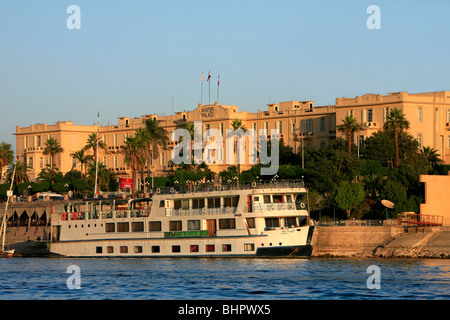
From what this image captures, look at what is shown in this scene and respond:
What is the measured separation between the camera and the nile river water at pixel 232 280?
37.7 metres

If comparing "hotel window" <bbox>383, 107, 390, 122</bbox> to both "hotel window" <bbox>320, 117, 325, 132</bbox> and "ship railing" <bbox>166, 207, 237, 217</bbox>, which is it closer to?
"hotel window" <bbox>320, 117, 325, 132</bbox>

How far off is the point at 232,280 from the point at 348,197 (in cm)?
3504

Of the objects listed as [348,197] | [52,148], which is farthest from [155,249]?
[52,148]

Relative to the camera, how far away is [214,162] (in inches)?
4678

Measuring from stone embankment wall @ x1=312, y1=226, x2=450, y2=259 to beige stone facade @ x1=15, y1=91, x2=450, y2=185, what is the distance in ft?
135

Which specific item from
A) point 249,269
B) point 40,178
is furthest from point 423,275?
point 40,178

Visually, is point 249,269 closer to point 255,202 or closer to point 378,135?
point 255,202

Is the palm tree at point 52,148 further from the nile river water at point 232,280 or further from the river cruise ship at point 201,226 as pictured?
the nile river water at point 232,280

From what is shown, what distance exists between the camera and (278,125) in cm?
12162

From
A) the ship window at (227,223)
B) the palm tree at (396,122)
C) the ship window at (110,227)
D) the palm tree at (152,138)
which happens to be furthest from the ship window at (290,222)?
the palm tree at (152,138)

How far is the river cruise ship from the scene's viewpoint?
61.1m

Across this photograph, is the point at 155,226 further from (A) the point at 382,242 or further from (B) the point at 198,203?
(A) the point at 382,242

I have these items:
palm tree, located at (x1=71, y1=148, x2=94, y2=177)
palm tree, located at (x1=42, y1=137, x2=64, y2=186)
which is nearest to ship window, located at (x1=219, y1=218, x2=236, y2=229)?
palm tree, located at (x1=71, y1=148, x2=94, y2=177)

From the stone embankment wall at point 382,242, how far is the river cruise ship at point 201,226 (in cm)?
344
